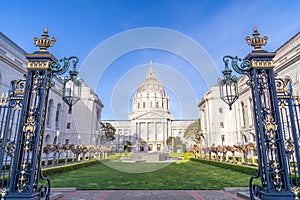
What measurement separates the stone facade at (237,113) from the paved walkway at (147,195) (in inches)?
A: 727

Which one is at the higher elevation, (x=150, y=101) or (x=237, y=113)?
(x=150, y=101)

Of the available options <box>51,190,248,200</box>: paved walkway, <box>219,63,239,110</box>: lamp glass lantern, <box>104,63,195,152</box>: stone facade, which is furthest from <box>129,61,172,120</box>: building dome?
<box>219,63,239,110</box>: lamp glass lantern

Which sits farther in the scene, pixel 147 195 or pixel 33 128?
pixel 147 195

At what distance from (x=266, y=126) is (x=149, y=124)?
68968mm

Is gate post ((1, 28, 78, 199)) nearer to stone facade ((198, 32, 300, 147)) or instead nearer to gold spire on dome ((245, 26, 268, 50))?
gold spire on dome ((245, 26, 268, 50))

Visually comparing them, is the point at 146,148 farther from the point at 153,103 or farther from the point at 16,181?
the point at 16,181

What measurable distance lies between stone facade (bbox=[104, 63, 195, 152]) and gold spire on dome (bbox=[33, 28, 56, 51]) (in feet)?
209

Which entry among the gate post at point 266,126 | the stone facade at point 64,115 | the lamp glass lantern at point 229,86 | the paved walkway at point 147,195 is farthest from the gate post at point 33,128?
the stone facade at point 64,115

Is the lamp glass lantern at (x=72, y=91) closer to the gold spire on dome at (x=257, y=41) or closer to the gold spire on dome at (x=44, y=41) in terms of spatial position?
the gold spire on dome at (x=44, y=41)

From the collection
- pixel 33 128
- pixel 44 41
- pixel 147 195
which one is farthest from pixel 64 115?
pixel 33 128

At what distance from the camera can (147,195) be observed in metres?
6.93

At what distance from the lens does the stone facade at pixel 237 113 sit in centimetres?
2247

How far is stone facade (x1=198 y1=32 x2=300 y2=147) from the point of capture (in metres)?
22.5

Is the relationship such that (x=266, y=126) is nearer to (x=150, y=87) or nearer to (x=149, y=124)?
(x=149, y=124)
